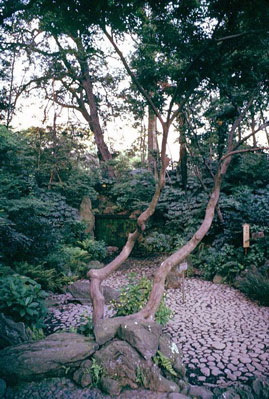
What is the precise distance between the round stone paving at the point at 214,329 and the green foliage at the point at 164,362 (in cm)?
35

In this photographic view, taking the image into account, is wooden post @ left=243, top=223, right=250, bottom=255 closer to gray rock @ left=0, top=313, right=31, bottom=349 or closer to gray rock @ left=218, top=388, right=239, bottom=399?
gray rock @ left=218, top=388, right=239, bottom=399

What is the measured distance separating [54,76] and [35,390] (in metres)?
9.38

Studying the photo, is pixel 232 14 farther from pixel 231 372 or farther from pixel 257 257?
pixel 257 257

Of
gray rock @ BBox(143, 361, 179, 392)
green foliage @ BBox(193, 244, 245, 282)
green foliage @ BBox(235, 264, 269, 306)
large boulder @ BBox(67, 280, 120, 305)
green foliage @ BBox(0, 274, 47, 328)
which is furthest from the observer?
green foliage @ BBox(193, 244, 245, 282)

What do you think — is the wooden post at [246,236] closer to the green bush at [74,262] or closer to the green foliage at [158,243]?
the green foliage at [158,243]

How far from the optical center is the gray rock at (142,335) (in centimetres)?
241

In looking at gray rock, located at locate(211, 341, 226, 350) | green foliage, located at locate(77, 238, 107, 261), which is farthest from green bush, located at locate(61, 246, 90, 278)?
gray rock, located at locate(211, 341, 226, 350)

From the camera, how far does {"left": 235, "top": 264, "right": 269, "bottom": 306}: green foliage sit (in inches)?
178

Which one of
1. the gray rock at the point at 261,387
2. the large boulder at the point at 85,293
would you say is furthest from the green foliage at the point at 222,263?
the gray rock at the point at 261,387

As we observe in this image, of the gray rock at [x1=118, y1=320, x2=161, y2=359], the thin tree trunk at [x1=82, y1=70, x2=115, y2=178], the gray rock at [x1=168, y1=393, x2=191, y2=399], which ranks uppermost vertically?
the thin tree trunk at [x1=82, y1=70, x2=115, y2=178]

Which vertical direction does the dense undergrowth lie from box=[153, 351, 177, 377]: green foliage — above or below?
above

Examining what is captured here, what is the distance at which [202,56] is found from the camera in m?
3.62

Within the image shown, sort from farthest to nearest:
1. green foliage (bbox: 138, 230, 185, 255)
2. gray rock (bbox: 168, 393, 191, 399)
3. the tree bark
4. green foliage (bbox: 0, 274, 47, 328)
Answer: the tree bark < green foliage (bbox: 138, 230, 185, 255) < green foliage (bbox: 0, 274, 47, 328) < gray rock (bbox: 168, 393, 191, 399)

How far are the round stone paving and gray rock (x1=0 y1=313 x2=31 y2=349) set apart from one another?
25.5 inches
